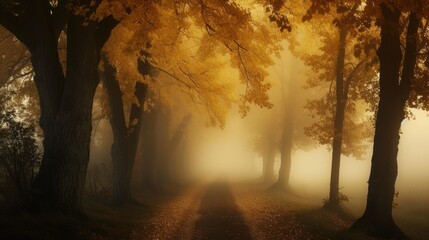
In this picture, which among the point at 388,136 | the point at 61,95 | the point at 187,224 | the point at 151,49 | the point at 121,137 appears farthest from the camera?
the point at 121,137

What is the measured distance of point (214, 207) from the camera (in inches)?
746

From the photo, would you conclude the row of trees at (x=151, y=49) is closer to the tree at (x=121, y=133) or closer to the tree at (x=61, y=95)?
the tree at (x=61, y=95)

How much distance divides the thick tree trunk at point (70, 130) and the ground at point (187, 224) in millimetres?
896

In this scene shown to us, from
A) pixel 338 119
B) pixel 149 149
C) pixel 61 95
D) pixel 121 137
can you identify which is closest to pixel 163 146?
pixel 149 149

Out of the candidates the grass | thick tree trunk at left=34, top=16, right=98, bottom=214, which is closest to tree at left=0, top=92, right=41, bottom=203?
thick tree trunk at left=34, top=16, right=98, bottom=214

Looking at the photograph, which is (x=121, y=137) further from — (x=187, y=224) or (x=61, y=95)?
(x=61, y=95)

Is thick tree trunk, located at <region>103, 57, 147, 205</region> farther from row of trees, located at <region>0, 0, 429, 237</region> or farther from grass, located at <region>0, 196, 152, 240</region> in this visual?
grass, located at <region>0, 196, 152, 240</region>

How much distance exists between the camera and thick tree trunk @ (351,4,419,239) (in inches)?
461

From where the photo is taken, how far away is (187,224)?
1448 centimetres

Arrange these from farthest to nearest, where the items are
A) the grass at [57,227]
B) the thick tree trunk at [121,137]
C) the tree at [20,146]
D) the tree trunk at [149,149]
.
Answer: the tree trunk at [149,149]
the thick tree trunk at [121,137]
the tree at [20,146]
the grass at [57,227]

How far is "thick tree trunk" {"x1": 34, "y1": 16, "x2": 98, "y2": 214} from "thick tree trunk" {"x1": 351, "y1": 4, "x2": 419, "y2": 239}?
8.16 metres

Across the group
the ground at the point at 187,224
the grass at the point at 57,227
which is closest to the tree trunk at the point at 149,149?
the ground at the point at 187,224

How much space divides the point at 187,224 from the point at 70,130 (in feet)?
19.2

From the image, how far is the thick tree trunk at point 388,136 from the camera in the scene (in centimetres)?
1172
